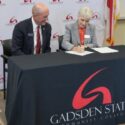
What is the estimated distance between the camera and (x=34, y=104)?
2932 millimetres

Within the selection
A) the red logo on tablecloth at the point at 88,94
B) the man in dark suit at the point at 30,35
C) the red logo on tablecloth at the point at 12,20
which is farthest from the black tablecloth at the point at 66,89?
the red logo on tablecloth at the point at 12,20

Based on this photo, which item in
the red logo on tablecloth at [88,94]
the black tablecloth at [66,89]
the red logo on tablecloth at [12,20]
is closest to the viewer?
the black tablecloth at [66,89]

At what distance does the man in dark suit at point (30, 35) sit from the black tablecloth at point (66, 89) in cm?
52

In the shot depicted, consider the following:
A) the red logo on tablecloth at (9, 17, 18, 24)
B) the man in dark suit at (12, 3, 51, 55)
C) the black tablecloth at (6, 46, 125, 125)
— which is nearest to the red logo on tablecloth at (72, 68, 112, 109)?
the black tablecloth at (6, 46, 125, 125)

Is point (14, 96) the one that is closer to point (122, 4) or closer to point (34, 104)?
point (34, 104)

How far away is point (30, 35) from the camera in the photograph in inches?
151

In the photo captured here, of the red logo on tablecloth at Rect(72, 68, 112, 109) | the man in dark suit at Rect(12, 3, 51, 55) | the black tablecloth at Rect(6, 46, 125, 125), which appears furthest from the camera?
Answer: the man in dark suit at Rect(12, 3, 51, 55)

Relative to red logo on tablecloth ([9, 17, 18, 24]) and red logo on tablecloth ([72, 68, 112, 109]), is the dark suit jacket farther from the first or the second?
red logo on tablecloth ([72, 68, 112, 109])

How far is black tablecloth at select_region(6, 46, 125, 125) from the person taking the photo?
2.92 m

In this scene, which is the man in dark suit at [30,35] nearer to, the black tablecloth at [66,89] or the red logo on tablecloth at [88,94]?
the black tablecloth at [66,89]

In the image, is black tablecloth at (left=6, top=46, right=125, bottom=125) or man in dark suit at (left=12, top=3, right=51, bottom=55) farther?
man in dark suit at (left=12, top=3, right=51, bottom=55)

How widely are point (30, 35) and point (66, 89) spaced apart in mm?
1040

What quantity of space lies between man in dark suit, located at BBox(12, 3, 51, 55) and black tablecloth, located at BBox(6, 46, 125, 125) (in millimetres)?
523

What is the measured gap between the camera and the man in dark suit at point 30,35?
3.76 meters
